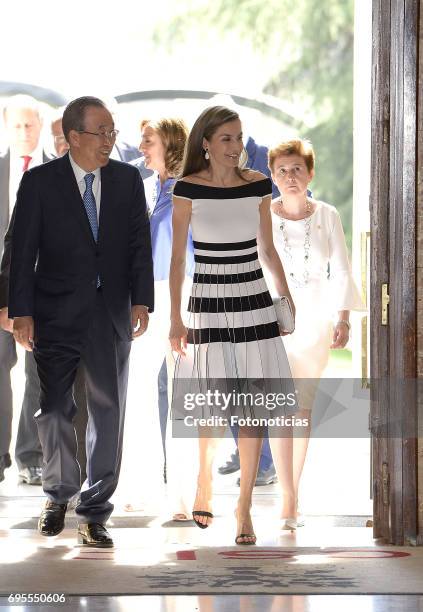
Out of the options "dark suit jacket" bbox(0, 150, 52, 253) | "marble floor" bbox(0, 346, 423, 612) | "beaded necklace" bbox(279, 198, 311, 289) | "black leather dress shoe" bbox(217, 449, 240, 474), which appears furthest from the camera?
"black leather dress shoe" bbox(217, 449, 240, 474)

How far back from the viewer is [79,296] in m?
4.60

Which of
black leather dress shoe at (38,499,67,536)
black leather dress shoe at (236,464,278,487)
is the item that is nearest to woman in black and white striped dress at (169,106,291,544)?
black leather dress shoe at (38,499,67,536)

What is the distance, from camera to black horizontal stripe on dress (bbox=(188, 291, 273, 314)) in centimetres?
486

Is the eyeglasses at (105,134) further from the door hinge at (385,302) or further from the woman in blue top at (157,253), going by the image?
the door hinge at (385,302)

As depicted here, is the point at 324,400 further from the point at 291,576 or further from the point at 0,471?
the point at 291,576

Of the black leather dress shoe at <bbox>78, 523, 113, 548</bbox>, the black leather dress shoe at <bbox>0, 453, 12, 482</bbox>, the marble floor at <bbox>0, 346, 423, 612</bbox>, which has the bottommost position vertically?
the marble floor at <bbox>0, 346, 423, 612</bbox>

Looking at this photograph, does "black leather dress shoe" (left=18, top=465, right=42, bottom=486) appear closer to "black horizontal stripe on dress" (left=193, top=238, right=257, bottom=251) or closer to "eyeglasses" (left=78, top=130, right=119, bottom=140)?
"black horizontal stripe on dress" (left=193, top=238, right=257, bottom=251)

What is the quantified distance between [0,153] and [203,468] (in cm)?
185

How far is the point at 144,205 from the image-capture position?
475 cm

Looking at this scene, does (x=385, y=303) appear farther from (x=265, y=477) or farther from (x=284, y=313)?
(x=265, y=477)

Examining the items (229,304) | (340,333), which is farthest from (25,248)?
(340,333)

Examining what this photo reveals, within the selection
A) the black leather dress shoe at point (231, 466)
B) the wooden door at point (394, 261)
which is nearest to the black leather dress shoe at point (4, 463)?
the black leather dress shoe at point (231, 466)

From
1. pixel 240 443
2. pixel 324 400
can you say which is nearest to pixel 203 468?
pixel 240 443

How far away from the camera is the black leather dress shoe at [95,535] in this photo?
462 centimetres
